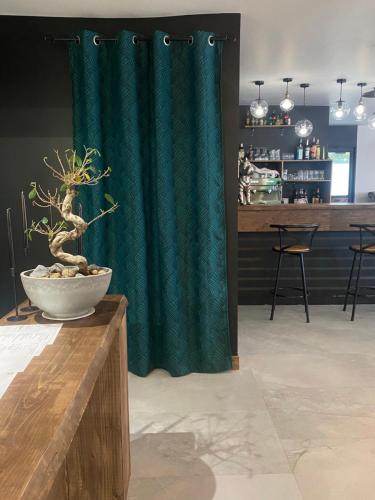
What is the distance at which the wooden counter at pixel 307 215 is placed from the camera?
182 inches

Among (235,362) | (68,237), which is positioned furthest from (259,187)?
(68,237)

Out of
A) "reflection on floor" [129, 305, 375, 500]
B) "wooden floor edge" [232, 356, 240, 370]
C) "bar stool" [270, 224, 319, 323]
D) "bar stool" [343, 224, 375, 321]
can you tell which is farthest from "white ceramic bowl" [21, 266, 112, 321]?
"bar stool" [343, 224, 375, 321]

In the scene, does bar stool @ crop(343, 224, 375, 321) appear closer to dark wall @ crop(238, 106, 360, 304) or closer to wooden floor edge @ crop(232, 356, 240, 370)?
dark wall @ crop(238, 106, 360, 304)

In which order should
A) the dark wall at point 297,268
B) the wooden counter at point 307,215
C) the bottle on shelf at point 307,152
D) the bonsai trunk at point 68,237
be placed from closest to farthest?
the bonsai trunk at point 68,237 < the wooden counter at point 307,215 < the dark wall at point 297,268 < the bottle on shelf at point 307,152

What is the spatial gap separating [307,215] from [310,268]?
67cm

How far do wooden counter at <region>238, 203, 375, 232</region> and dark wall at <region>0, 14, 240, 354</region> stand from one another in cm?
169

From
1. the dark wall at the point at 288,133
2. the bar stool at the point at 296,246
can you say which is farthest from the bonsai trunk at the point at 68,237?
the dark wall at the point at 288,133

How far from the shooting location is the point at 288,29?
3400mm

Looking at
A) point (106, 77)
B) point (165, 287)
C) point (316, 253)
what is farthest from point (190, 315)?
point (316, 253)

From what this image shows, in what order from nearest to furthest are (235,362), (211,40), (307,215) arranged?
(211,40)
(235,362)
(307,215)

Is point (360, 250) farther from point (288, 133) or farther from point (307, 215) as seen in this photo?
point (288, 133)

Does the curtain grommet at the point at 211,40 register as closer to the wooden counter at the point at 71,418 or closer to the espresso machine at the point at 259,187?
the wooden counter at the point at 71,418

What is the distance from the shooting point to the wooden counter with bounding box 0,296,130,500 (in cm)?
67

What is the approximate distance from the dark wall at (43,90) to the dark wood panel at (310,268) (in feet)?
6.27
